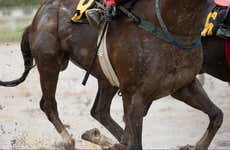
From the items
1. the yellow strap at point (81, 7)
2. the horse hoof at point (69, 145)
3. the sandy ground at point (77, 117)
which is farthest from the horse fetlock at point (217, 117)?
the sandy ground at point (77, 117)

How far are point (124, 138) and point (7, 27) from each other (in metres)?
9.59

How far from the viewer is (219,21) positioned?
6.08 metres

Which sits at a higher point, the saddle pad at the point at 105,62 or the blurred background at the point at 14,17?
the saddle pad at the point at 105,62

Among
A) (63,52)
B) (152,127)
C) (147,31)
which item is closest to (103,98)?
(63,52)

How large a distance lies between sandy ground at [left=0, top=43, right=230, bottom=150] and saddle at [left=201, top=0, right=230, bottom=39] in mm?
1798

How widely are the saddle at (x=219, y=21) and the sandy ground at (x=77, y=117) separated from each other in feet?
5.90

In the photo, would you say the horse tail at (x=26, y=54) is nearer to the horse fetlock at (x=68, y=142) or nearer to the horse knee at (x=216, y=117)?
the horse fetlock at (x=68, y=142)

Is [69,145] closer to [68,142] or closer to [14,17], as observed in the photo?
[68,142]

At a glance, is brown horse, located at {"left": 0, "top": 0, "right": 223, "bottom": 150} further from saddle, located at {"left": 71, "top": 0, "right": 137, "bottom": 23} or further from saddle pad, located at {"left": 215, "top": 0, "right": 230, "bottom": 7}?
saddle pad, located at {"left": 215, "top": 0, "right": 230, "bottom": 7}

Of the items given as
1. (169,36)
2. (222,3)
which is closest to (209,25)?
(222,3)

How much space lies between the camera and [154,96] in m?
5.07

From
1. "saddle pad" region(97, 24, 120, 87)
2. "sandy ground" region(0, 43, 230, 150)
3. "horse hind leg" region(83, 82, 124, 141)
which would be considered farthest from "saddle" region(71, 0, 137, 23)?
"sandy ground" region(0, 43, 230, 150)

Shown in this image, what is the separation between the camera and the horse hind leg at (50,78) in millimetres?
6297

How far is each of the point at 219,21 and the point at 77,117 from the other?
10.7 ft
